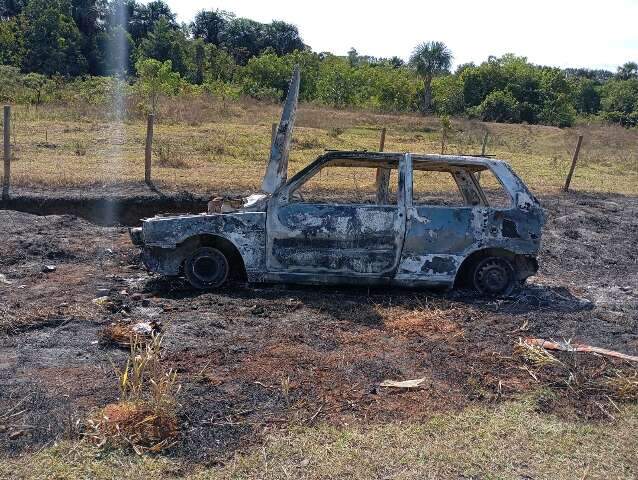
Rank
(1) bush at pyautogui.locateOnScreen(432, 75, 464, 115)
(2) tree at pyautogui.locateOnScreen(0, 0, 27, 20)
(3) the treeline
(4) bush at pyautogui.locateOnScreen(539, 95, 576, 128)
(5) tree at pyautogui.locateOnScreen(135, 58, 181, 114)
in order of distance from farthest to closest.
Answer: (2) tree at pyautogui.locateOnScreen(0, 0, 27, 20)
(1) bush at pyautogui.locateOnScreen(432, 75, 464, 115)
(4) bush at pyautogui.locateOnScreen(539, 95, 576, 128)
(3) the treeline
(5) tree at pyautogui.locateOnScreen(135, 58, 181, 114)

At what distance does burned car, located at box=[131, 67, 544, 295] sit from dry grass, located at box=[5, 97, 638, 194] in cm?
598

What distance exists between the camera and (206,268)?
22.8ft

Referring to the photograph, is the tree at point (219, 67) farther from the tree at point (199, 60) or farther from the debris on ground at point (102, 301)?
the debris on ground at point (102, 301)

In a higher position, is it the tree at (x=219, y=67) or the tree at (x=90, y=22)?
the tree at (x=90, y=22)

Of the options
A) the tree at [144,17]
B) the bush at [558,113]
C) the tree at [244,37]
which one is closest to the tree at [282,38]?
the tree at [244,37]

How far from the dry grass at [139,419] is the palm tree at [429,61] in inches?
1871

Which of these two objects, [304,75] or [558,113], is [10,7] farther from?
[558,113]

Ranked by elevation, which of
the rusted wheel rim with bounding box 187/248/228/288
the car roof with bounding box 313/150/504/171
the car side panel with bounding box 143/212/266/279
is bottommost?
the rusted wheel rim with bounding box 187/248/228/288

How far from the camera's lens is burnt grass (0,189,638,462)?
14.0 ft

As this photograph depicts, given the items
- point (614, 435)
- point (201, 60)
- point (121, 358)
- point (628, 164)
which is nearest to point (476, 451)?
point (614, 435)

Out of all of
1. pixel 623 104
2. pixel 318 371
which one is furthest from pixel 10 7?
pixel 318 371

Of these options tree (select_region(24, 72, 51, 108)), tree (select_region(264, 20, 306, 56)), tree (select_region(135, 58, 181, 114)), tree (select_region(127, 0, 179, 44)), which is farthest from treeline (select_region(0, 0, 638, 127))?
tree (select_region(264, 20, 306, 56))

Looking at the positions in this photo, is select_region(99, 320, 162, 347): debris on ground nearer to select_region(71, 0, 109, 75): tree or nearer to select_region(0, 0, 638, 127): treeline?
select_region(0, 0, 638, 127): treeline

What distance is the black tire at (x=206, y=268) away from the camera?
6926 mm
